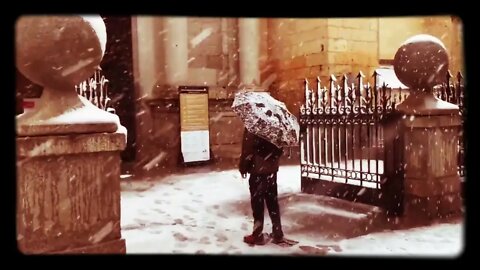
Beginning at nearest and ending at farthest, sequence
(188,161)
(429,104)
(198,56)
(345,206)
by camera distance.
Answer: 1. (429,104)
2. (345,206)
3. (188,161)
4. (198,56)

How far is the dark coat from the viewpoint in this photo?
4473 millimetres

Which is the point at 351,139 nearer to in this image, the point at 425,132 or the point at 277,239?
the point at 425,132

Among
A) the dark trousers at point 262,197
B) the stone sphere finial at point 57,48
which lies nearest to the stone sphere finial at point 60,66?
the stone sphere finial at point 57,48

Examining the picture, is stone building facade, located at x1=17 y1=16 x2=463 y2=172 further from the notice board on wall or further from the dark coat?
the dark coat

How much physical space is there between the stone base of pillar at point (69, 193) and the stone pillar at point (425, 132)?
3789mm

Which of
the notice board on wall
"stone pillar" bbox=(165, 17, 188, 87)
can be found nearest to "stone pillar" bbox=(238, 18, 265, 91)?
"stone pillar" bbox=(165, 17, 188, 87)

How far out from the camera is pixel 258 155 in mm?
4492

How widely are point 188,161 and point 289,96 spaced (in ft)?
14.8

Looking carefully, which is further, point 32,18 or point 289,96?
point 289,96

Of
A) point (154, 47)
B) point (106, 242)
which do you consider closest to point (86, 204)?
point (106, 242)

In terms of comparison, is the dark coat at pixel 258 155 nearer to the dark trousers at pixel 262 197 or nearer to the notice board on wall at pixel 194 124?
the dark trousers at pixel 262 197

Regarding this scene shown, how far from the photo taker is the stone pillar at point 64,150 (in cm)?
304

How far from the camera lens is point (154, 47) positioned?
1175cm

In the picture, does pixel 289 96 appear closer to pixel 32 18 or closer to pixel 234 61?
pixel 234 61
